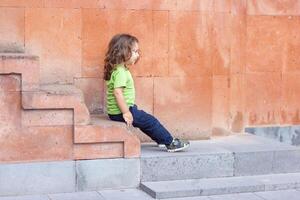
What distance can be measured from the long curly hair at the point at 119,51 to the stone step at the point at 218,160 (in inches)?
40.6

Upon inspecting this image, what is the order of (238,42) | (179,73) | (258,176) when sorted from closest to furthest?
(258,176)
(179,73)
(238,42)

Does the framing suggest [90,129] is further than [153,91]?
No

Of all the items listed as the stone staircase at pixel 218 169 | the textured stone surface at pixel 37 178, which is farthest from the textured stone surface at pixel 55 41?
the stone staircase at pixel 218 169

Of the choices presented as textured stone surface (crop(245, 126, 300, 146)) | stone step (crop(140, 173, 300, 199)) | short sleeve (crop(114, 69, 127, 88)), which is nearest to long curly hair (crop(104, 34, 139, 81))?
short sleeve (crop(114, 69, 127, 88))

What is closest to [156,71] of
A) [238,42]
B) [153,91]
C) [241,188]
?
[153,91]

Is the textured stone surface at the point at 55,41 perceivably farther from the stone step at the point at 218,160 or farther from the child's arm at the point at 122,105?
the stone step at the point at 218,160

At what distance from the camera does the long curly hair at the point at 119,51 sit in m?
7.30

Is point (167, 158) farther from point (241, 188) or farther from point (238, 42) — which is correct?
point (238, 42)

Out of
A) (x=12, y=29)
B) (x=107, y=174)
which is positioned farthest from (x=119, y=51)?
(x=107, y=174)

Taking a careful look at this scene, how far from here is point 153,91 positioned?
315 inches

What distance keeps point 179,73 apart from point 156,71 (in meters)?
0.29

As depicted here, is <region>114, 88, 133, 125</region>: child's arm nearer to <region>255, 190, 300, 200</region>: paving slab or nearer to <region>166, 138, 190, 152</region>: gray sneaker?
<region>166, 138, 190, 152</region>: gray sneaker

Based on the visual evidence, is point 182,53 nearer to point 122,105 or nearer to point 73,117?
point 122,105

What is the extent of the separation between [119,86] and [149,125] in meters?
0.56
